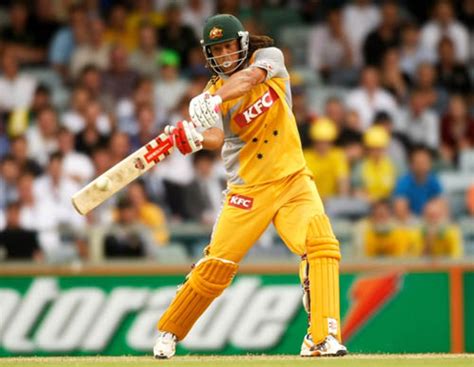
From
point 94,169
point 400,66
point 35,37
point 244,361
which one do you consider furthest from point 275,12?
point 244,361

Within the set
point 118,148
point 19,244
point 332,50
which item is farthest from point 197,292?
point 332,50

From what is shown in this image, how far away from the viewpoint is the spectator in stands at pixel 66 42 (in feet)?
56.5

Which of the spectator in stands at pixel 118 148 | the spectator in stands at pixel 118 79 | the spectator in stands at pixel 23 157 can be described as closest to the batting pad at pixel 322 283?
the spectator in stands at pixel 118 148

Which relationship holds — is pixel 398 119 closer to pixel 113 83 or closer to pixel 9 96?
pixel 113 83

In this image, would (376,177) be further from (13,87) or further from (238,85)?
(238,85)

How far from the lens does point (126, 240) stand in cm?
1375

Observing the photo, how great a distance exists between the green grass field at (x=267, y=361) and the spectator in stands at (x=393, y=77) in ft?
26.4

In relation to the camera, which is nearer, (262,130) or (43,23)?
(262,130)

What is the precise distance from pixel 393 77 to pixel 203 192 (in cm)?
344

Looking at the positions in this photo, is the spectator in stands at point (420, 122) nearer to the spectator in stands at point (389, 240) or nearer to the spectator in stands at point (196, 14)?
the spectator in stands at point (196, 14)

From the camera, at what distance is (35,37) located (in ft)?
58.2

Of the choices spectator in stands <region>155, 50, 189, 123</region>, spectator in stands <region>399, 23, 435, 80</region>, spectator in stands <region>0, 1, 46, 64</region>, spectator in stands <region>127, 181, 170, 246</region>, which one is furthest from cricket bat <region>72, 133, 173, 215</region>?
spectator in stands <region>399, 23, 435, 80</region>

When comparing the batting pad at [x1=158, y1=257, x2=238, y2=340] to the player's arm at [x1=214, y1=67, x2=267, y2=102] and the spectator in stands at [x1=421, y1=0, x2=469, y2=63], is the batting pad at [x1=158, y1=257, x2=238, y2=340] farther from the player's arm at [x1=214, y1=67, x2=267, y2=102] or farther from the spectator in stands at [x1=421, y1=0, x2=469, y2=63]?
→ the spectator in stands at [x1=421, y1=0, x2=469, y2=63]

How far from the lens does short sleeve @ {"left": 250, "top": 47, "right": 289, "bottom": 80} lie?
9.03m
